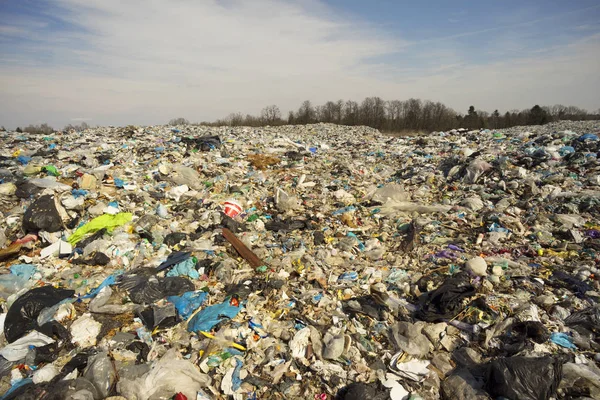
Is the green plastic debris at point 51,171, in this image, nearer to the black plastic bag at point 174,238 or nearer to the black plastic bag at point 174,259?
the black plastic bag at point 174,238

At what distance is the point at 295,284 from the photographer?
3.42 meters

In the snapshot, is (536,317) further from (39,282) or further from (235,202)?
(39,282)

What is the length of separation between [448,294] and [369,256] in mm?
1282

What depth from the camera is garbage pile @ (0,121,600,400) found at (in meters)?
2.27

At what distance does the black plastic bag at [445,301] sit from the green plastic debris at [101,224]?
4.13 metres

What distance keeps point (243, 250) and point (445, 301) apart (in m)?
2.45

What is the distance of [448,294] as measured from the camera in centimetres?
289

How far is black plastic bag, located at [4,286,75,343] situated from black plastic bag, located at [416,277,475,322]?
360 cm

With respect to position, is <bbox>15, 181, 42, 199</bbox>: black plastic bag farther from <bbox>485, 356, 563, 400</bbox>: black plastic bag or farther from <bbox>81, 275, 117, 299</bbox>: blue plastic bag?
<bbox>485, 356, 563, 400</bbox>: black plastic bag

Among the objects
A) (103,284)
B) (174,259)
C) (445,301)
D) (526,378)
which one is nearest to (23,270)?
(103,284)

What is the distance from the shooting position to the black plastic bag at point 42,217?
3.93 meters

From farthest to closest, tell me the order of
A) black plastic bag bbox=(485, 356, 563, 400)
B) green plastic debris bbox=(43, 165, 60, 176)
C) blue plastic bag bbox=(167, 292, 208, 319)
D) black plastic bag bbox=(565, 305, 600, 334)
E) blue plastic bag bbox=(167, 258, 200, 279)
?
green plastic debris bbox=(43, 165, 60, 176), blue plastic bag bbox=(167, 258, 200, 279), blue plastic bag bbox=(167, 292, 208, 319), black plastic bag bbox=(565, 305, 600, 334), black plastic bag bbox=(485, 356, 563, 400)

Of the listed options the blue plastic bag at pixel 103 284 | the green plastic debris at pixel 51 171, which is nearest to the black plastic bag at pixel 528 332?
the blue plastic bag at pixel 103 284

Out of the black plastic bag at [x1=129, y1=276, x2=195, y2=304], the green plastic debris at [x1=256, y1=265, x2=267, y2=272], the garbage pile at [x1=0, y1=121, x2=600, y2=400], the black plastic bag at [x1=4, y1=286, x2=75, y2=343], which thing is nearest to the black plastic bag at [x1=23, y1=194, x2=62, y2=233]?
the garbage pile at [x1=0, y1=121, x2=600, y2=400]
